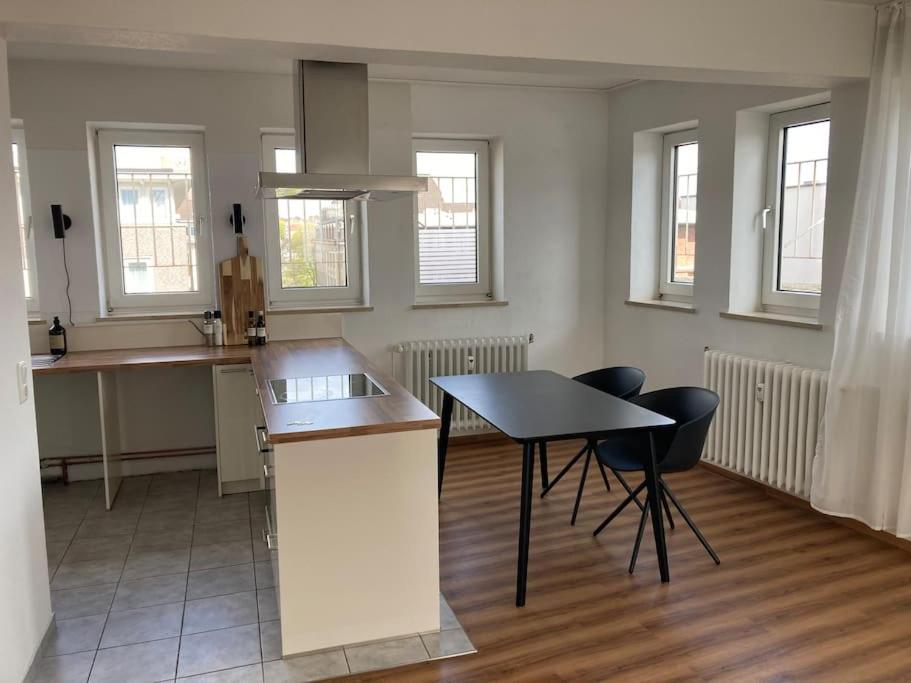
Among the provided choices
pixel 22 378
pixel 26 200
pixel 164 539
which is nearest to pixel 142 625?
pixel 164 539

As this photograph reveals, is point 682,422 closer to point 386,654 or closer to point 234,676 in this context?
point 386,654

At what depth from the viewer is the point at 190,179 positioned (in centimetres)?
503

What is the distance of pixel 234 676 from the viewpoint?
264cm

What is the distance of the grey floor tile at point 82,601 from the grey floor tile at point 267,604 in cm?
64

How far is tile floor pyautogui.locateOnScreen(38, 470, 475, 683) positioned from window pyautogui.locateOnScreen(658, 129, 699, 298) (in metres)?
3.28

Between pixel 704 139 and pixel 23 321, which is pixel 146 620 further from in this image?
pixel 704 139

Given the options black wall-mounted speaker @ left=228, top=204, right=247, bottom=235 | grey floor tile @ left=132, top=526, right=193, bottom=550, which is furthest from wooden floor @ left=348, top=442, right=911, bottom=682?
black wall-mounted speaker @ left=228, top=204, right=247, bottom=235

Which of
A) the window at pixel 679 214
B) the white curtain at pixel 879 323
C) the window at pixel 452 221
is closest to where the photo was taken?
the white curtain at pixel 879 323

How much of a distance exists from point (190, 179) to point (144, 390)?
4.83ft

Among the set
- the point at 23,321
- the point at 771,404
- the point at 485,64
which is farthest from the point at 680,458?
the point at 23,321

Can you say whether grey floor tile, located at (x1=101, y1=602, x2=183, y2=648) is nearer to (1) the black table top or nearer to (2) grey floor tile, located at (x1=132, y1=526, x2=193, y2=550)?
(2) grey floor tile, located at (x1=132, y1=526, x2=193, y2=550)

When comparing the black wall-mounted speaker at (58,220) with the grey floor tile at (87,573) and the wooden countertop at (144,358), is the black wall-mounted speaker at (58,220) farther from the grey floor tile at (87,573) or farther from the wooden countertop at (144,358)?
the grey floor tile at (87,573)

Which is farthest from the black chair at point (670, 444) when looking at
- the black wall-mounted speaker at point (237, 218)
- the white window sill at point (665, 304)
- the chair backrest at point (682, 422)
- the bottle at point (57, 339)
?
the bottle at point (57, 339)

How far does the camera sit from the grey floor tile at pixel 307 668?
8.64 feet
